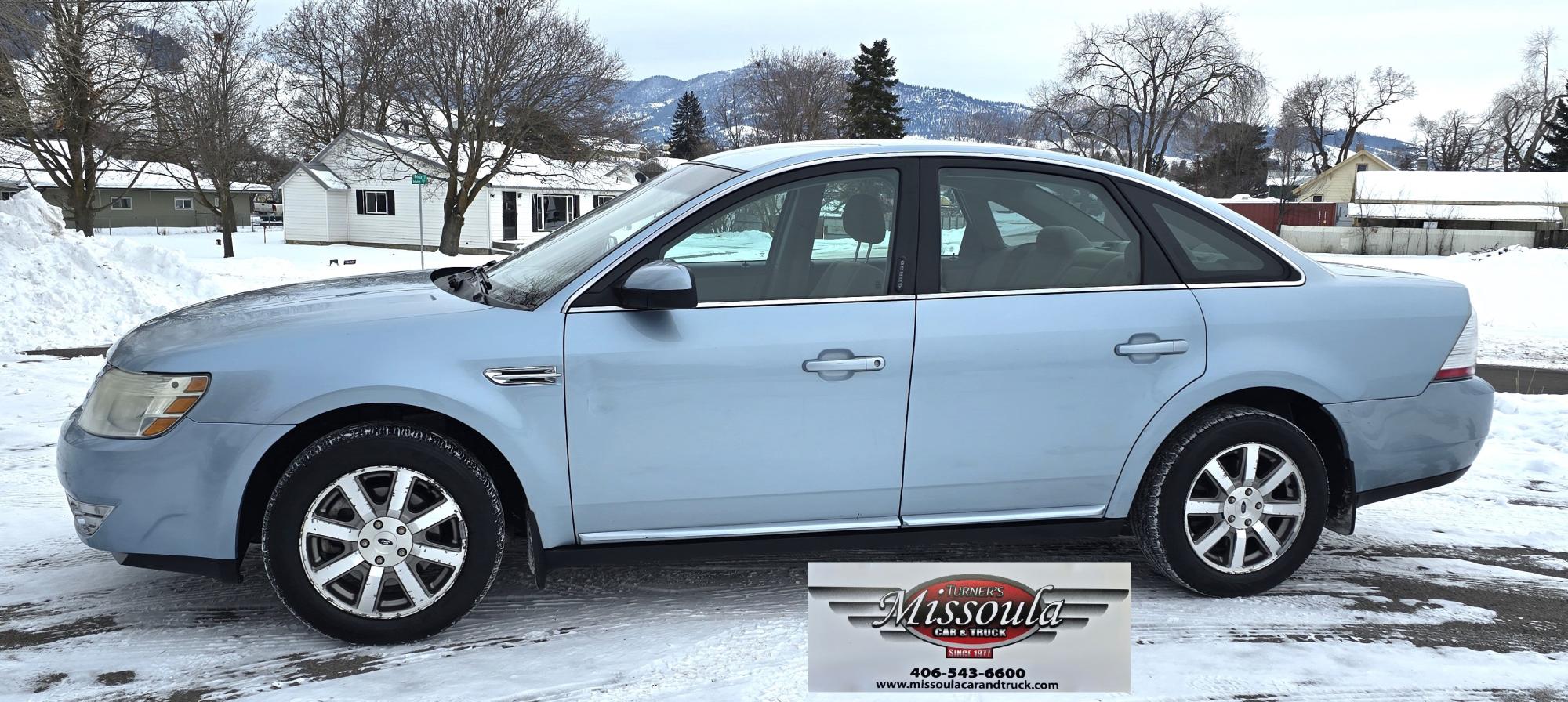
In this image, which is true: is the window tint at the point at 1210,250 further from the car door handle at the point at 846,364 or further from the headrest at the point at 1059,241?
the car door handle at the point at 846,364

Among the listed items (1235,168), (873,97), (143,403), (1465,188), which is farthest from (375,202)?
(1235,168)

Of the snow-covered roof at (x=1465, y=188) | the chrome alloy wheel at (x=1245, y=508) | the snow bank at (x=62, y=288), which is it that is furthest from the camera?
the snow-covered roof at (x=1465, y=188)

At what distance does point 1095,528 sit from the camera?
4.01 m

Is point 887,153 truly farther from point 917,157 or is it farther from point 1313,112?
point 1313,112

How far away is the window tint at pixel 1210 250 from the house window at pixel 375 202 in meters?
45.1

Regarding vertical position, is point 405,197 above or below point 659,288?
above

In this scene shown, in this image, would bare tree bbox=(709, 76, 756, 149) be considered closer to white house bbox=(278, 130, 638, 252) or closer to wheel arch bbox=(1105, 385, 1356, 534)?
white house bbox=(278, 130, 638, 252)

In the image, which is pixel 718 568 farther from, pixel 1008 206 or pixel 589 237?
pixel 1008 206

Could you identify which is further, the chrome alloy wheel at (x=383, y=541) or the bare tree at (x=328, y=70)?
the bare tree at (x=328, y=70)

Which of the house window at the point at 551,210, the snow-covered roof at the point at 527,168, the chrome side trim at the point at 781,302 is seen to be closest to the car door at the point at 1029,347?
the chrome side trim at the point at 781,302

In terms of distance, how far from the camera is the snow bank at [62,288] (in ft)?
35.6

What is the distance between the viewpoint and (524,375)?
3.49 m

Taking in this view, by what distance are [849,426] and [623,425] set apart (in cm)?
75

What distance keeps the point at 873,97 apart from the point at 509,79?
21.5m
